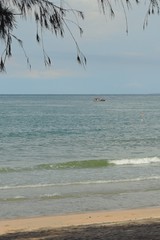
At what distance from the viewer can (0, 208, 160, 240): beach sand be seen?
817cm

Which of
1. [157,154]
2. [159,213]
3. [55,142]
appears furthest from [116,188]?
[55,142]

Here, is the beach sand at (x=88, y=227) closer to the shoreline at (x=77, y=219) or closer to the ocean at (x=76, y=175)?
the shoreline at (x=77, y=219)

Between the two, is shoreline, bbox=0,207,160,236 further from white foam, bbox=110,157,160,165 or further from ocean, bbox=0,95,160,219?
white foam, bbox=110,157,160,165

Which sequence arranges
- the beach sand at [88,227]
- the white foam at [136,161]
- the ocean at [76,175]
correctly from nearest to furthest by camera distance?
the beach sand at [88,227]
the ocean at [76,175]
the white foam at [136,161]

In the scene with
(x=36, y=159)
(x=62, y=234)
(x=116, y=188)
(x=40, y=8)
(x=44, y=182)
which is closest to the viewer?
(x=40, y=8)

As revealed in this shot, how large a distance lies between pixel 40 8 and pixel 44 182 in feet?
50.0

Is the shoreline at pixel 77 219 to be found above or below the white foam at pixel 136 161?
above

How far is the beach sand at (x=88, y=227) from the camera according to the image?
26.8 ft

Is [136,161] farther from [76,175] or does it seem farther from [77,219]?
[77,219]

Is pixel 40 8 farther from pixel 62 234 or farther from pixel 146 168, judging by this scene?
pixel 146 168

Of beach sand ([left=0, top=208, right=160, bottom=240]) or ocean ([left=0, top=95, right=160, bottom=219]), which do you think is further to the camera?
ocean ([left=0, top=95, right=160, bottom=219])

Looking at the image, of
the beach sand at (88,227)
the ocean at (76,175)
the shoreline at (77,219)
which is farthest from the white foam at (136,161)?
the beach sand at (88,227)

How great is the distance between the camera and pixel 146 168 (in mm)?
22984

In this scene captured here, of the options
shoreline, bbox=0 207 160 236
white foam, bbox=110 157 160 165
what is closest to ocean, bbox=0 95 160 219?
white foam, bbox=110 157 160 165
